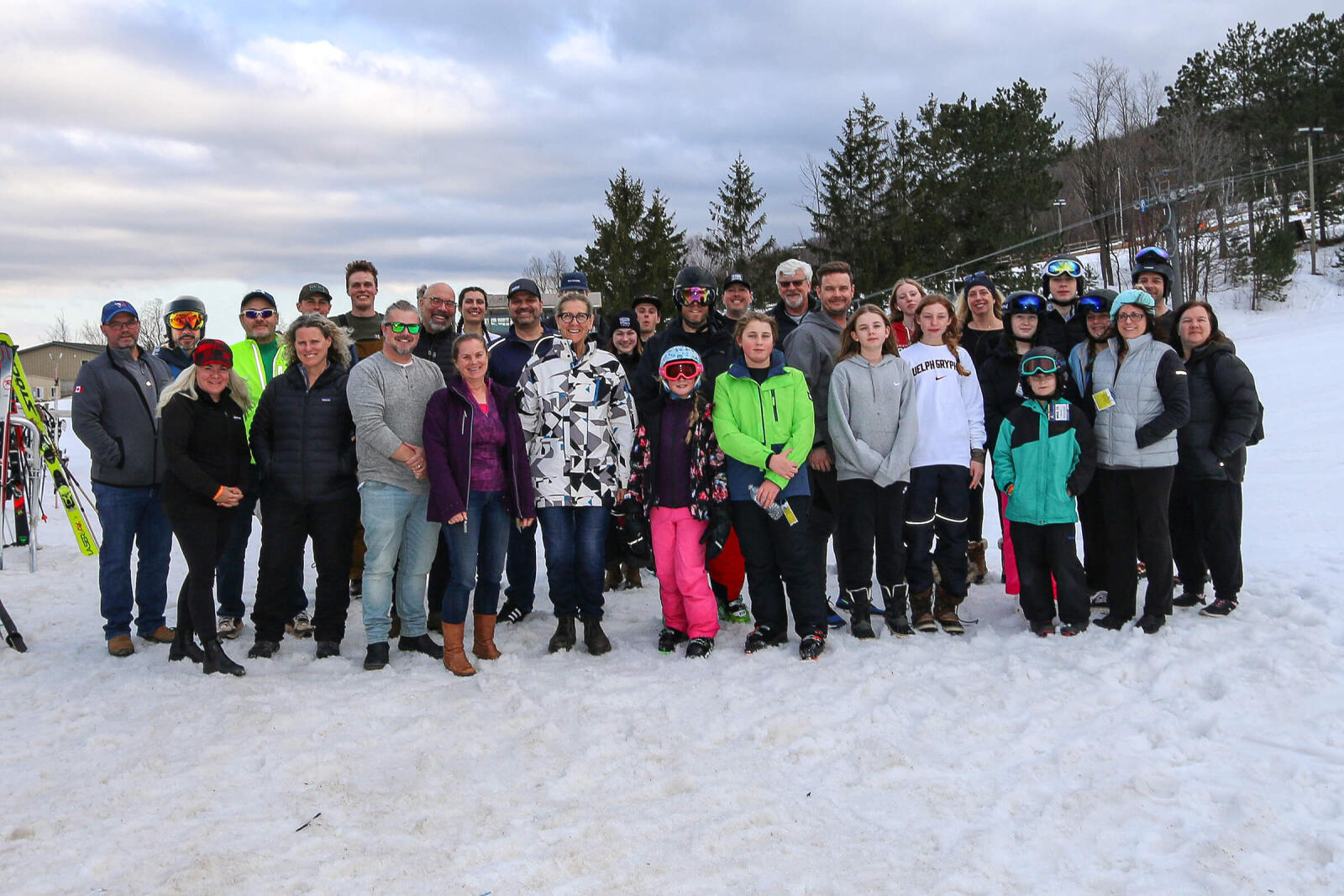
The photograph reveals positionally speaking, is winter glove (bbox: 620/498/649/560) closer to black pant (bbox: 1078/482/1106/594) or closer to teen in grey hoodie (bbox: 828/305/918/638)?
teen in grey hoodie (bbox: 828/305/918/638)

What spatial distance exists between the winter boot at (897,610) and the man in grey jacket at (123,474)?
4.60 meters

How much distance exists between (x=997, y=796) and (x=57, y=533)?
38.1 ft

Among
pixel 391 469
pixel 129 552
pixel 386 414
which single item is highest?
pixel 386 414

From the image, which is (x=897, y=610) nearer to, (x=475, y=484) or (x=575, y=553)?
(x=575, y=553)

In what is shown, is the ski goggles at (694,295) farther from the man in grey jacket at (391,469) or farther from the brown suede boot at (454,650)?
the brown suede boot at (454,650)

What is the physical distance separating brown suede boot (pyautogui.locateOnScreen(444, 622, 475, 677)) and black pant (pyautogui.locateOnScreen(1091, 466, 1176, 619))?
3890 millimetres

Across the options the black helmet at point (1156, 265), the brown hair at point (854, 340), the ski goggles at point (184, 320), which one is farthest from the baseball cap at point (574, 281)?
the black helmet at point (1156, 265)

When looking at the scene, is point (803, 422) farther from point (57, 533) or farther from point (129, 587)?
point (57, 533)

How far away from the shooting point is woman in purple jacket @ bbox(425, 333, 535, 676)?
16.3 ft

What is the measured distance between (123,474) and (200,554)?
0.89 m

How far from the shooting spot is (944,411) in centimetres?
543

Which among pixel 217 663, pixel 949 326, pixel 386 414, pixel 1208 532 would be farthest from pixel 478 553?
pixel 1208 532

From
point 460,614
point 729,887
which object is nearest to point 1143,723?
point 729,887

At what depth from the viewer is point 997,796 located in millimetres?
3402
